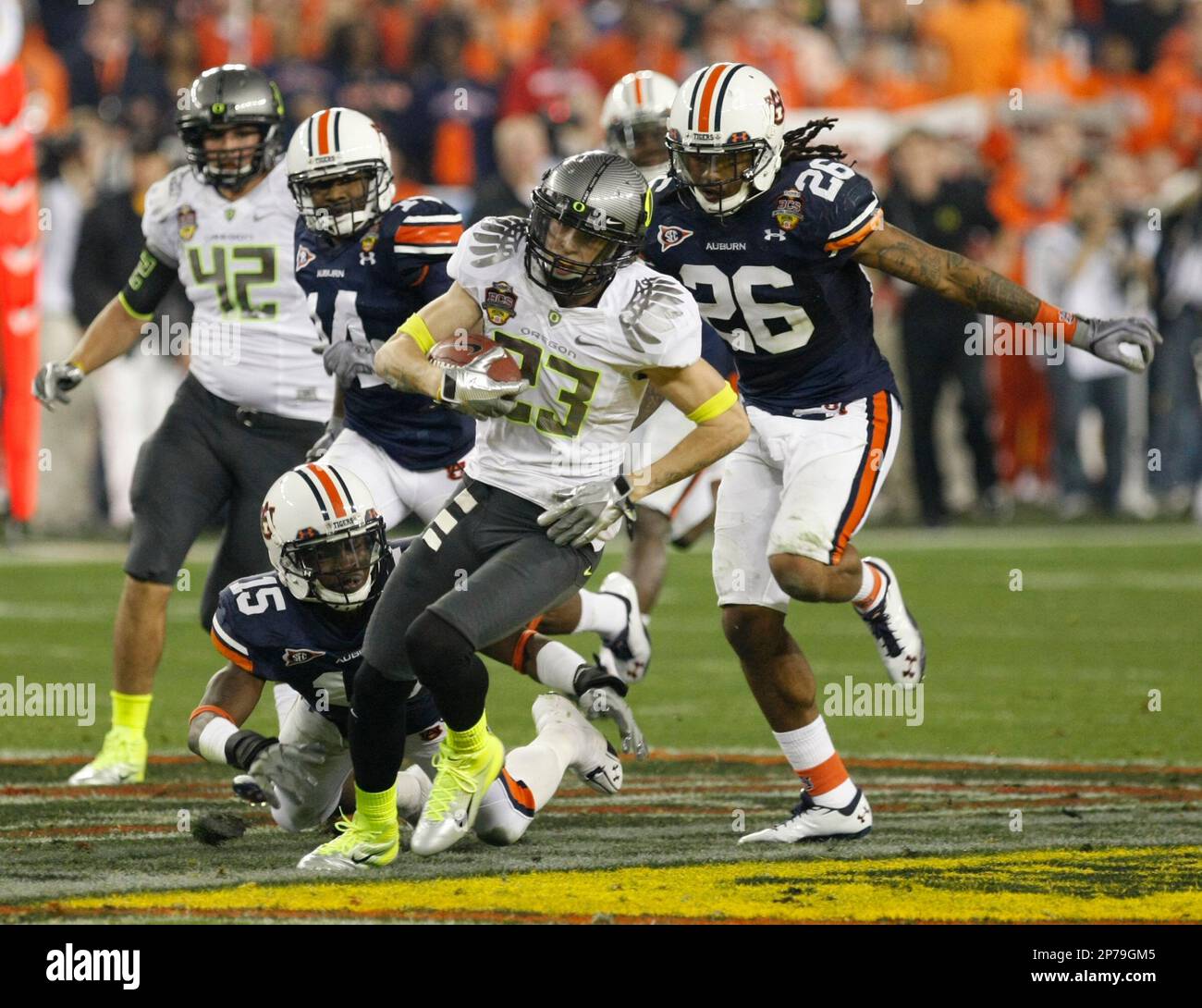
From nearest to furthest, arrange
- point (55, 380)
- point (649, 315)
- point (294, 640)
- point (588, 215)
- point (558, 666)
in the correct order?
point (588, 215)
point (649, 315)
point (294, 640)
point (558, 666)
point (55, 380)

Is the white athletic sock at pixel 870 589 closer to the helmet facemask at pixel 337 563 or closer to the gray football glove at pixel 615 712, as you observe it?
the gray football glove at pixel 615 712

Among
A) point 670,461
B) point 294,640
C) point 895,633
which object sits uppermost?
point 670,461

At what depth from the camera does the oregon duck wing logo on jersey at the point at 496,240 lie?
5.72m

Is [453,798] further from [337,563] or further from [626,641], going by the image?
[626,641]

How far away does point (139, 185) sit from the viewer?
13.7m

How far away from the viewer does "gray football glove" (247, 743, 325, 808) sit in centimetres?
582

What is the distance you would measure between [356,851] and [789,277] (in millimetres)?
2050

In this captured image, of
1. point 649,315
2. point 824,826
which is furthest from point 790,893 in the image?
point 649,315

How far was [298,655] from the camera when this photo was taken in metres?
5.84

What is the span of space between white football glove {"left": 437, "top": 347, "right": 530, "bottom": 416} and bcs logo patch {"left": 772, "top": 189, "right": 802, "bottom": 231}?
1100 mm

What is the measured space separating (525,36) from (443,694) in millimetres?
11562

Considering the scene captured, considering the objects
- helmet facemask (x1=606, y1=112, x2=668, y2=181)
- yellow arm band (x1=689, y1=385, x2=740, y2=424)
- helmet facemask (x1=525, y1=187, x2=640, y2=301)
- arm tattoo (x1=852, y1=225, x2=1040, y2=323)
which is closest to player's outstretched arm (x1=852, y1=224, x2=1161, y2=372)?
arm tattoo (x1=852, y1=225, x2=1040, y2=323)

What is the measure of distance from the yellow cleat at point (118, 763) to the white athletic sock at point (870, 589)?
7.77ft

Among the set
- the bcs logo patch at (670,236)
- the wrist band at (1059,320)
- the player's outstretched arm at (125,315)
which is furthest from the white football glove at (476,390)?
the player's outstretched arm at (125,315)
